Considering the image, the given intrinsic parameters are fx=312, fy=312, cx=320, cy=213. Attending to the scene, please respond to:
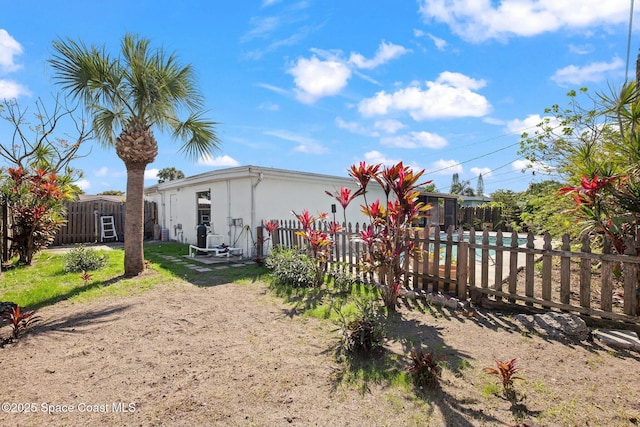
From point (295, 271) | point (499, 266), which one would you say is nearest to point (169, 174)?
point (295, 271)

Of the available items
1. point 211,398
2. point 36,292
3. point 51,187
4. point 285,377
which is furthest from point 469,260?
point 51,187

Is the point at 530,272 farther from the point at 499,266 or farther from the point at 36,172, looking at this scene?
the point at 36,172

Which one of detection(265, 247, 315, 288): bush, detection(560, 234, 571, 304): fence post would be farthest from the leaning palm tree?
detection(560, 234, 571, 304): fence post

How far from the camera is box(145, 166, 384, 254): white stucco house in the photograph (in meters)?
9.96

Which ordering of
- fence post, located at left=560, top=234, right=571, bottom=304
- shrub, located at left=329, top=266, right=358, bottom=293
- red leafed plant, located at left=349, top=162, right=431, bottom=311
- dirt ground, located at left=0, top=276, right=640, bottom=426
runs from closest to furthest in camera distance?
dirt ground, located at left=0, top=276, right=640, bottom=426 < fence post, located at left=560, top=234, right=571, bottom=304 < red leafed plant, located at left=349, top=162, right=431, bottom=311 < shrub, located at left=329, top=266, right=358, bottom=293

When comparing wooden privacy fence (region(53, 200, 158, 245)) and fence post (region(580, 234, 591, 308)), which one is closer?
fence post (region(580, 234, 591, 308))

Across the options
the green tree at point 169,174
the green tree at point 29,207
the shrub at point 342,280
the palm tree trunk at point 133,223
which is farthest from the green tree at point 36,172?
the green tree at point 169,174

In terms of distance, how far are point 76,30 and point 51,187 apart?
14.6ft

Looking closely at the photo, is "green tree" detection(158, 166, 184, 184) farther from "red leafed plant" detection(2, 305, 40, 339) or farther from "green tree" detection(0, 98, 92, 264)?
"red leafed plant" detection(2, 305, 40, 339)

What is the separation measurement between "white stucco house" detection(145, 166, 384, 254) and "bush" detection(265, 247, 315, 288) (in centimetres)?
344

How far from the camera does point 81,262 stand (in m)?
7.73

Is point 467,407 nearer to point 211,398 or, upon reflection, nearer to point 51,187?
point 211,398

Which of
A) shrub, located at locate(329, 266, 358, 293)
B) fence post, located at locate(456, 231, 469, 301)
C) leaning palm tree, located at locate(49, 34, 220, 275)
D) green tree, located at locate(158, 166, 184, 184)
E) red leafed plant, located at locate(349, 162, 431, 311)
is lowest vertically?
shrub, located at locate(329, 266, 358, 293)

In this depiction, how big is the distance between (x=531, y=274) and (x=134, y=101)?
8269mm
